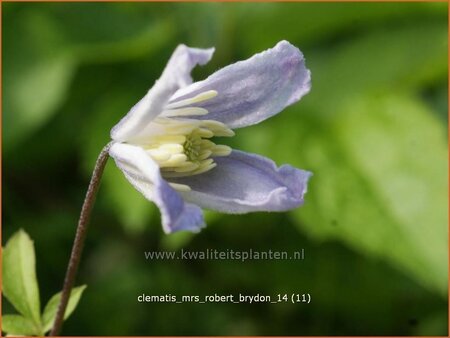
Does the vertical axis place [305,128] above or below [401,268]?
above

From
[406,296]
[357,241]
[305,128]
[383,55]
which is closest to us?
[357,241]

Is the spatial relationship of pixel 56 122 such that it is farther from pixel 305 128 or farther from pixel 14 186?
pixel 305 128

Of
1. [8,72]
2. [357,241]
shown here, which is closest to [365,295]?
[357,241]

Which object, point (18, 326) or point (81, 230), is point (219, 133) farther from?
point (18, 326)

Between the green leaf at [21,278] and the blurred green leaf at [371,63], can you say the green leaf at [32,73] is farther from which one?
the green leaf at [21,278]

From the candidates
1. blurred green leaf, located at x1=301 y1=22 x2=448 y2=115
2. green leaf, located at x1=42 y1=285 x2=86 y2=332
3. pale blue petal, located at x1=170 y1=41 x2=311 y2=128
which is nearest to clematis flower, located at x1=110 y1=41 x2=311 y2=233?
pale blue petal, located at x1=170 y1=41 x2=311 y2=128

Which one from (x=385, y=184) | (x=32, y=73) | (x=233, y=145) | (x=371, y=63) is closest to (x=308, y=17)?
(x=371, y=63)
